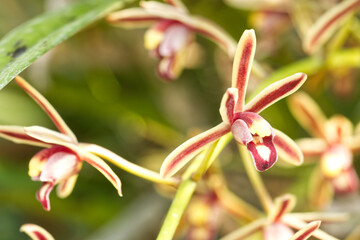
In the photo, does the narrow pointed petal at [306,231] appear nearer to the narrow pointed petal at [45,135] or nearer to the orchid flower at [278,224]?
the orchid flower at [278,224]

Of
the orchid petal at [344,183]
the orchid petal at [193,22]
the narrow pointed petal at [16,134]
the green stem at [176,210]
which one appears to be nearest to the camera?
the green stem at [176,210]

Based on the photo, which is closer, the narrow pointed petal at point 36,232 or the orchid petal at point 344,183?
the narrow pointed petal at point 36,232

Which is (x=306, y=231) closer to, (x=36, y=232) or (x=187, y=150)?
(x=187, y=150)

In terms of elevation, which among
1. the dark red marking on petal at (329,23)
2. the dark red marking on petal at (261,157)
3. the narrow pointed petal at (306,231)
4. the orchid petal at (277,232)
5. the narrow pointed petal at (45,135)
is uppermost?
the dark red marking on petal at (329,23)

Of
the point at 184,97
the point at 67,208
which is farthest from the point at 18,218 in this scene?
the point at 184,97

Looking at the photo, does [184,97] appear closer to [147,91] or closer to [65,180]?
[147,91]

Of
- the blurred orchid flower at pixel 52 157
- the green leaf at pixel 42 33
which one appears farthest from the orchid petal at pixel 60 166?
the green leaf at pixel 42 33
